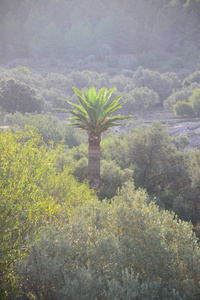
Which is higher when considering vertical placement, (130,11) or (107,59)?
(130,11)

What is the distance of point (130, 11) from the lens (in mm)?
172500

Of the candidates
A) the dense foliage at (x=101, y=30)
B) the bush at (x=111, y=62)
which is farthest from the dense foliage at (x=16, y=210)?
the bush at (x=111, y=62)

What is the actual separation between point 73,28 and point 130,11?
38987 millimetres

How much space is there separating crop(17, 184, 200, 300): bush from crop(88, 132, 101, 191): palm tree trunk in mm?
6221

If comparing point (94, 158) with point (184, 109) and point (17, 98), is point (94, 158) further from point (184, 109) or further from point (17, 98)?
point (184, 109)

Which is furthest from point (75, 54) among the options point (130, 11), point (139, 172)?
point (139, 172)

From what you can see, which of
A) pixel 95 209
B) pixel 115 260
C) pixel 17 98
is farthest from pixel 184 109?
pixel 115 260

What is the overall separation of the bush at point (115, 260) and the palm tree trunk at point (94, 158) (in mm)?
6221

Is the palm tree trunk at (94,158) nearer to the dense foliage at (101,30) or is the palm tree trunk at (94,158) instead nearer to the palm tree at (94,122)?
the palm tree at (94,122)

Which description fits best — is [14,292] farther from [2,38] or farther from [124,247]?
[2,38]

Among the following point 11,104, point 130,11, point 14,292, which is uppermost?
point 130,11

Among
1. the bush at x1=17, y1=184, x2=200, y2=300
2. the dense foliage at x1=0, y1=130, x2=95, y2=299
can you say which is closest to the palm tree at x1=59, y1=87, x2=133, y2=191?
the dense foliage at x1=0, y1=130, x2=95, y2=299

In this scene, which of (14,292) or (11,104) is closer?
(14,292)

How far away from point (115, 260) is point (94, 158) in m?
8.02
